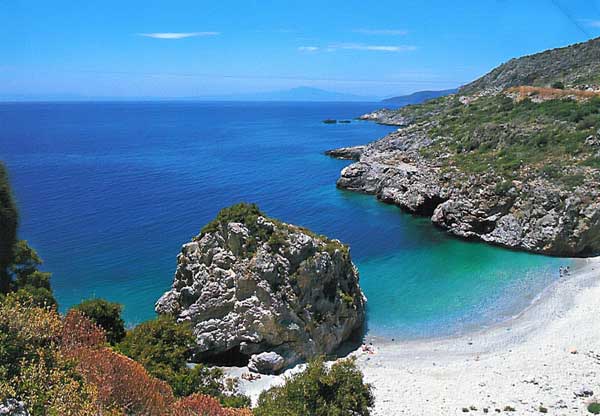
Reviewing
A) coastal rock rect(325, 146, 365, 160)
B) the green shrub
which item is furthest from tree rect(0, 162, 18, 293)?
coastal rock rect(325, 146, 365, 160)

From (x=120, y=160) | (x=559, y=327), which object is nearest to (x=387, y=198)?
(x=559, y=327)

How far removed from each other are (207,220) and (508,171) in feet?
101

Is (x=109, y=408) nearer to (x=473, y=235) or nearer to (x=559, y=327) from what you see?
(x=559, y=327)

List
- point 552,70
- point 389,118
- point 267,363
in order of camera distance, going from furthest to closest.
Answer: point 389,118 → point 552,70 → point 267,363

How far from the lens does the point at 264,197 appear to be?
63906 mm

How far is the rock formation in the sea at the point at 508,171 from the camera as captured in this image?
42.3 meters

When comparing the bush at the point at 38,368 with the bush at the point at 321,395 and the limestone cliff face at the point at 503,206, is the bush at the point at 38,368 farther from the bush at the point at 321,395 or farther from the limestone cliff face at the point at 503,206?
the limestone cliff face at the point at 503,206

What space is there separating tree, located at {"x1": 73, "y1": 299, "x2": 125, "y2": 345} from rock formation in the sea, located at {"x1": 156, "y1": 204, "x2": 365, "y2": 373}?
409 centimetres

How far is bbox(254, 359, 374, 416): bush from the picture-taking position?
57.7 ft

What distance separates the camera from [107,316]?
23203 mm

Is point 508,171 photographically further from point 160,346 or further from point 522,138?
point 160,346

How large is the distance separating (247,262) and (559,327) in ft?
61.5

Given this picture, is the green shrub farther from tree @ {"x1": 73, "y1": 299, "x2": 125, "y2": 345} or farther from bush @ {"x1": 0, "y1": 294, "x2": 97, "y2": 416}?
bush @ {"x1": 0, "y1": 294, "x2": 97, "y2": 416}

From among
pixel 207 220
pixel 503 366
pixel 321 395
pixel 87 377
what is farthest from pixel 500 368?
pixel 207 220
